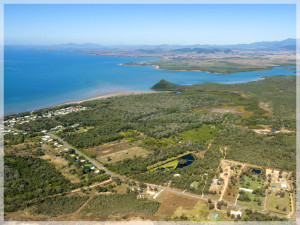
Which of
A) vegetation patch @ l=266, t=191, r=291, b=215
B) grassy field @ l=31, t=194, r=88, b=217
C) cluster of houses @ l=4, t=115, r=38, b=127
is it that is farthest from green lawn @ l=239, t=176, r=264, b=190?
cluster of houses @ l=4, t=115, r=38, b=127

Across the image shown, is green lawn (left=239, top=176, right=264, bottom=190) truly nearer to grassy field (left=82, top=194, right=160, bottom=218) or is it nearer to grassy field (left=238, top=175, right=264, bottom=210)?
grassy field (left=238, top=175, right=264, bottom=210)

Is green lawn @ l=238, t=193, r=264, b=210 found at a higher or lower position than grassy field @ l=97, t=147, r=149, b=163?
lower

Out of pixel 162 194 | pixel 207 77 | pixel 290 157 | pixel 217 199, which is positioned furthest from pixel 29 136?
pixel 207 77

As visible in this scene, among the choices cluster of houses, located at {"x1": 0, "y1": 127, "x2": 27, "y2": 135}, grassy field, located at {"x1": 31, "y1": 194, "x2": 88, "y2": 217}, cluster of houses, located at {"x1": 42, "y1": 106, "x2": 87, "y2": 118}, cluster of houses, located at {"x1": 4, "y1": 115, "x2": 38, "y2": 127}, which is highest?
cluster of houses, located at {"x1": 42, "y1": 106, "x2": 87, "y2": 118}

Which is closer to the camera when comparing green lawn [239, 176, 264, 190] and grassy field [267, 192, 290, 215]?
grassy field [267, 192, 290, 215]

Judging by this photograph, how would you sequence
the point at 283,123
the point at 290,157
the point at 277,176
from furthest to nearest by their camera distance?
the point at 283,123, the point at 290,157, the point at 277,176

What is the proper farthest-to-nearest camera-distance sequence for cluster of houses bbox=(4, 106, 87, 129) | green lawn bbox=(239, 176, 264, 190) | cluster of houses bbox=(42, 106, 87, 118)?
1. cluster of houses bbox=(42, 106, 87, 118)
2. cluster of houses bbox=(4, 106, 87, 129)
3. green lawn bbox=(239, 176, 264, 190)

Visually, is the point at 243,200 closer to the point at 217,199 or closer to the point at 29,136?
the point at 217,199

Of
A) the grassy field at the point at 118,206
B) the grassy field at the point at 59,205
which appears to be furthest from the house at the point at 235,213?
the grassy field at the point at 59,205

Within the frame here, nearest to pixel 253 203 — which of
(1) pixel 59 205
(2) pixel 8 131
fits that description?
(1) pixel 59 205
